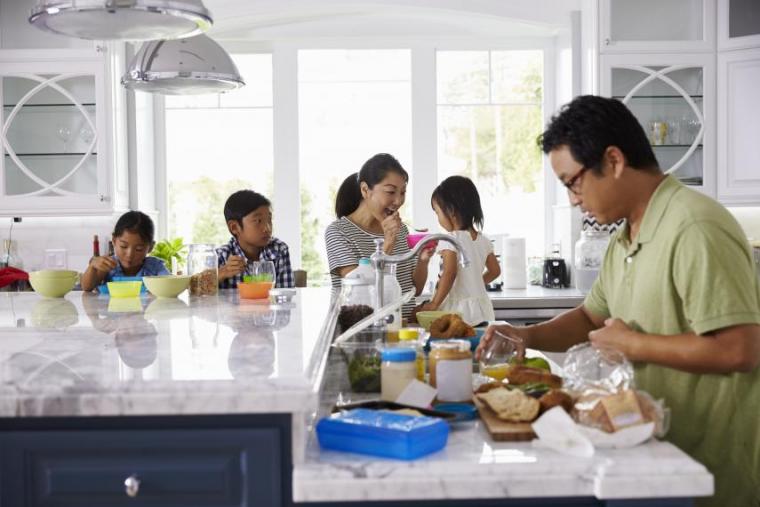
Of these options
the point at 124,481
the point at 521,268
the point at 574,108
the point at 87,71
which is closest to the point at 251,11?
the point at 87,71

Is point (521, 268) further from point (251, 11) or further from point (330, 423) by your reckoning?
point (330, 423)

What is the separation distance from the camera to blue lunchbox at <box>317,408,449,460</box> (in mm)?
1431

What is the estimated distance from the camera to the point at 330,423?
1506 mm

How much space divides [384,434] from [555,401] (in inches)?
13.7

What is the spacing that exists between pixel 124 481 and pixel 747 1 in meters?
4.38

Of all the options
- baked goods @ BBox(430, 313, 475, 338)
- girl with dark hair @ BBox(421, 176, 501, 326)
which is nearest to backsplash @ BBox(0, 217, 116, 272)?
girl with dark hair @ BBox(421, 176, 501, 326)

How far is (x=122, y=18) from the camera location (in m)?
2.34

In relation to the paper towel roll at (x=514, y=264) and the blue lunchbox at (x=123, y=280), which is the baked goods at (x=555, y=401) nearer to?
the blue lunchbox at (x=123, y=280)

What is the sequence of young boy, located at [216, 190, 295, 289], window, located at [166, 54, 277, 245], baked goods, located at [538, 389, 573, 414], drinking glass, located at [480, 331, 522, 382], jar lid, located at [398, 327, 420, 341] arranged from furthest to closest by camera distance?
window, located at [166, 54, 277, 245] < young boy, located at [216, 190, 295, 289] < drinking glass, located at [480, 331, 522, 382] < jar lid, located at [398, 327, 420, 341] < baked goods, located at [538, 389, 573, 414]

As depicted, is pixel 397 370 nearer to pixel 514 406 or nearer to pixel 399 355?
pixel 399 355

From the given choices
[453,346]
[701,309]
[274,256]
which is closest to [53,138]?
[274,256]

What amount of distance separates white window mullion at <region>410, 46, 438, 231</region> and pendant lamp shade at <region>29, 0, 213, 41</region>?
9.73 feet

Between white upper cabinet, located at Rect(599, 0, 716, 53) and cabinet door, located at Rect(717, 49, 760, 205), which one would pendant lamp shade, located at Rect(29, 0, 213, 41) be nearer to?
white upper cabinet, located at Rect(599, 0, 716, 53)

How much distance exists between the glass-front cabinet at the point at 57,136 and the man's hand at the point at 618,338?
3.54m
